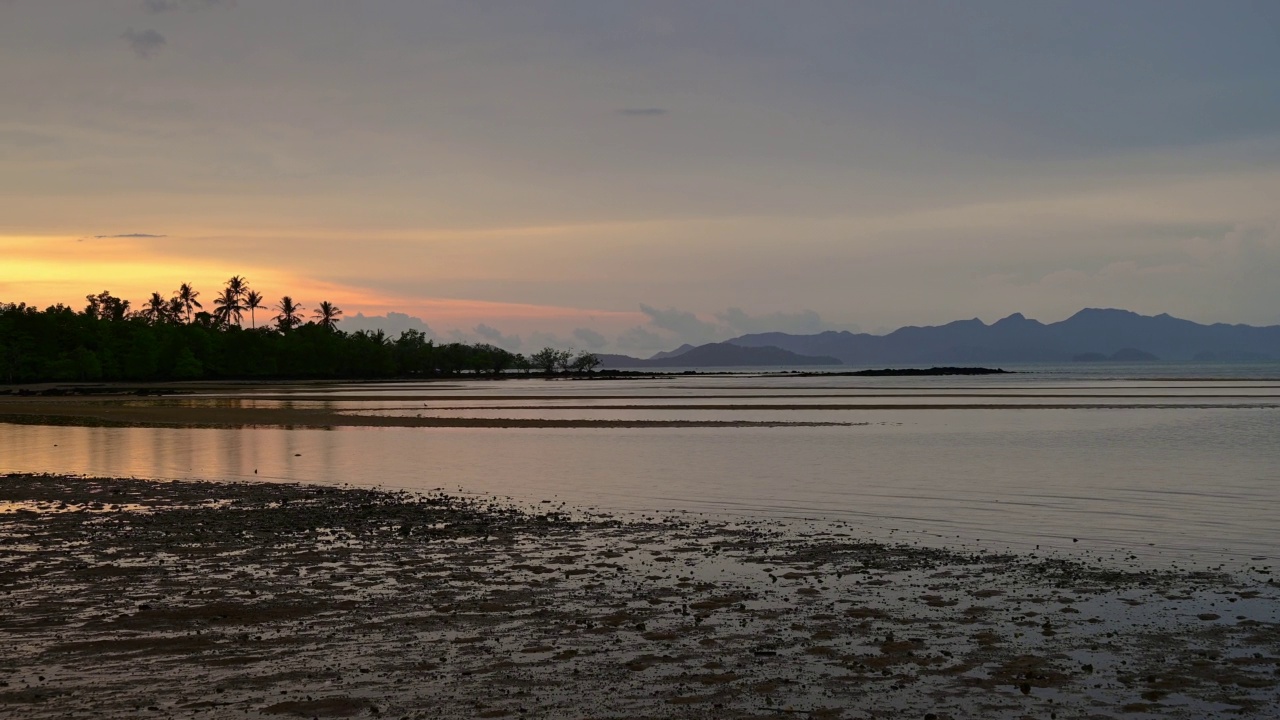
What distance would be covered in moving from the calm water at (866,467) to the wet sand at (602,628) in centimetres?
398


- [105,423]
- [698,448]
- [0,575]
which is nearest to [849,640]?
[0,575]

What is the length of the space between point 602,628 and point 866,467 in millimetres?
21952

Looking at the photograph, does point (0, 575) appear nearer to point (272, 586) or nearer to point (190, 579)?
point (190, 579)

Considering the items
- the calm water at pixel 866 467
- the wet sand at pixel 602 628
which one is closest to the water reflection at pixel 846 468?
the calm water at pixel 866 467

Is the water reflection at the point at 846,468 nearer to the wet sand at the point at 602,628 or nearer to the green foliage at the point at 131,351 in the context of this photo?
the wet sand at the point at 602,628

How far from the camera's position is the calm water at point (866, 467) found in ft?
69.2

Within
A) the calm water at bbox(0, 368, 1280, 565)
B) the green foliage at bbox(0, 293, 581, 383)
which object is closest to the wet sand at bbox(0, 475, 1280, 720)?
the calm water at bbox(0, 368, 1280, 565)

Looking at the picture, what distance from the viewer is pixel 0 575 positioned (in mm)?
14844

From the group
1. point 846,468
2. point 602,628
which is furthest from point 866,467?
point 602,628

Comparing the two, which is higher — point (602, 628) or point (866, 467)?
point (602, 628)

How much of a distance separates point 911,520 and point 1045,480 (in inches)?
359

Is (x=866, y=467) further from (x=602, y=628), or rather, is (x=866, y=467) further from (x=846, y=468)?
(x=602, y=628)

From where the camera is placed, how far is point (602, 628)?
12211 millimetres

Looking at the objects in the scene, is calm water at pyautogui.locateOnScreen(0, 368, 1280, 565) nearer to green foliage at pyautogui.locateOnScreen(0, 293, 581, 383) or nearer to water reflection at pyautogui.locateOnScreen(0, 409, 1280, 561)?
water reflection at pyautogui.locateOnScreen(0, 409, 1280, 561)
